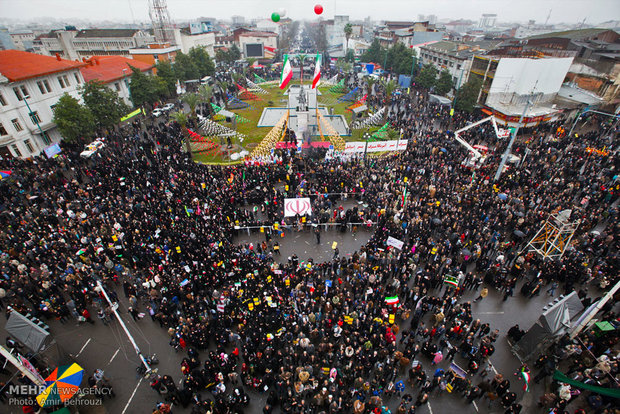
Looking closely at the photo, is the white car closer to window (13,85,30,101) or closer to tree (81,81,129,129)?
tree (81,81,129,129)

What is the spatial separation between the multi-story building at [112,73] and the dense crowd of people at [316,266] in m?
18.8

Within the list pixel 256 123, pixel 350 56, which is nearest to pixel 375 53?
pixel 350 56

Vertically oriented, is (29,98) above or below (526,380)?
above

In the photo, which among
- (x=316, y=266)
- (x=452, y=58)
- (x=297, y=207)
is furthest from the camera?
(x=452, y=58)

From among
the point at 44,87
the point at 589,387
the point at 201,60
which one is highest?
the point at 44,87

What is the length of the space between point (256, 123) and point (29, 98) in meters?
24.0

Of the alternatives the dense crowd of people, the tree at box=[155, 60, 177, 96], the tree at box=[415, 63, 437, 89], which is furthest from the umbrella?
the tree at box=[415, 63, 437, 89]

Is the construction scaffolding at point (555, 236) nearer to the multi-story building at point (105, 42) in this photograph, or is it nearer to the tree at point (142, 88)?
the tree at point (142, 88)

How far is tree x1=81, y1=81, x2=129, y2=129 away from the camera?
31.7 m

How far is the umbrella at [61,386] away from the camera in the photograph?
1012 cm

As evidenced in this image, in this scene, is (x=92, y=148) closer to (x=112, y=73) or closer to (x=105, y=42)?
(x=112, y=73)

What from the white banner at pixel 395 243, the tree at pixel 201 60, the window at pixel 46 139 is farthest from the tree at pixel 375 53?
the window at pixel 46 139

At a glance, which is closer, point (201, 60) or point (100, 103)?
point (100, 103)

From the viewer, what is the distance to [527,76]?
37188 millimetres
